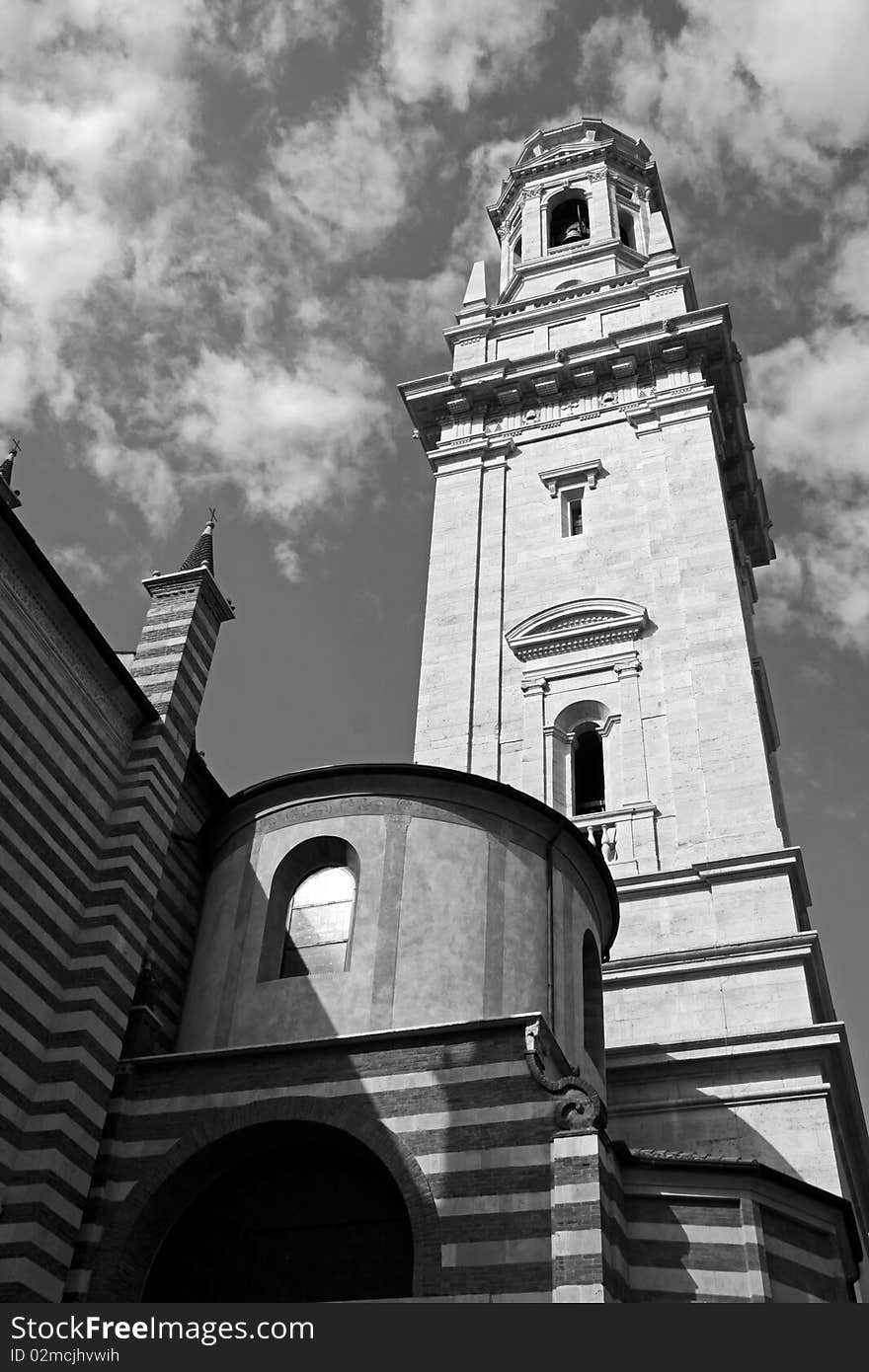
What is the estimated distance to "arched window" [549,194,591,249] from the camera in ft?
132

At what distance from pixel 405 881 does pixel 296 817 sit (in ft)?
6.11

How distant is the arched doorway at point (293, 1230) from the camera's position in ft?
42.7

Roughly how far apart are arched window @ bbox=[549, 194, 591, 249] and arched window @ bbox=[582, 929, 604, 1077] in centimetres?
2774

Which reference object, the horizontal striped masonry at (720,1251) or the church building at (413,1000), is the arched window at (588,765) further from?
the horizontal striped masonry at (720,1251)

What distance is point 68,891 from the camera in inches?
588

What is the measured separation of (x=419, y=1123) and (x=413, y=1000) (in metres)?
1.94

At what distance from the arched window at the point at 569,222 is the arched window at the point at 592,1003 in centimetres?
2774

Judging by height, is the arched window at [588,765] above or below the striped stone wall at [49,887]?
above

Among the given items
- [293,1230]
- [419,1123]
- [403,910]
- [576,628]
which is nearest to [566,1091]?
[419,1123]

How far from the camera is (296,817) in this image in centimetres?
1689

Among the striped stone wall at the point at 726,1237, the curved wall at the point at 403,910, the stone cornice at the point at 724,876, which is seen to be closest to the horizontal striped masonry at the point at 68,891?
the curved wall at the point at 403,910

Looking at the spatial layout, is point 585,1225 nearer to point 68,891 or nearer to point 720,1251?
point 720,1251

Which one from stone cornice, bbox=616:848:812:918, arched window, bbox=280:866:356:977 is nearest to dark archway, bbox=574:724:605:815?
stone cornice, bbox=616:848:812:918

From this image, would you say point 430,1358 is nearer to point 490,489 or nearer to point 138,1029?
point 138,1029
